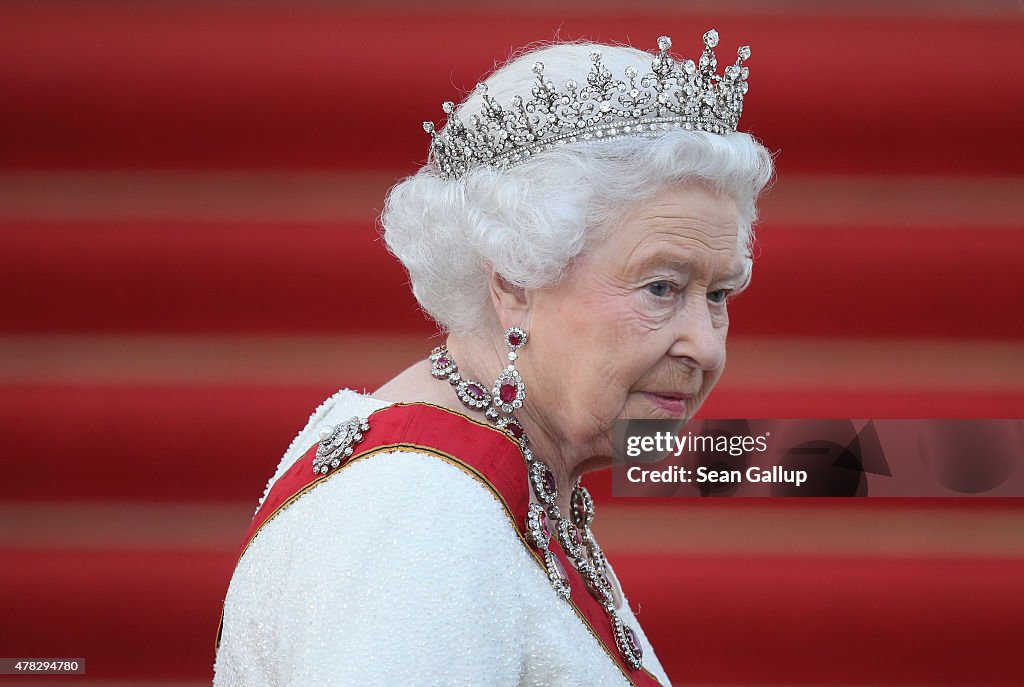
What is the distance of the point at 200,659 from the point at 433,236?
1.84m

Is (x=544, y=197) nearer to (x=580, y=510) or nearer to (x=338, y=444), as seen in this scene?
(x=338, y=444)

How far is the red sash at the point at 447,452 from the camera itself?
4.15 feet

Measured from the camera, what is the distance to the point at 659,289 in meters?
1.43

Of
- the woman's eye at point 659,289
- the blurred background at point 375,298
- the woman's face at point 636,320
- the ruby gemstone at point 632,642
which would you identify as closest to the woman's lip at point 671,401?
the woman's face at point 636,320

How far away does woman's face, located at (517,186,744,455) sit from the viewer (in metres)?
1.40

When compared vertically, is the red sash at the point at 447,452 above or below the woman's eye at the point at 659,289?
below

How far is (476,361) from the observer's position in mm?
1515

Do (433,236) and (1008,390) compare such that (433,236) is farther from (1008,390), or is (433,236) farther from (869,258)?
(1008,390)

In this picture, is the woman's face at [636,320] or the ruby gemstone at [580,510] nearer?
the woman's face at [636,320]

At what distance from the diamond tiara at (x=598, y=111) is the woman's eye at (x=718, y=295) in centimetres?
24

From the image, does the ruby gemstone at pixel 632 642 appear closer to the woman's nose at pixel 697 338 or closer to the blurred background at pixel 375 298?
the woman's nose at pixel 697 338

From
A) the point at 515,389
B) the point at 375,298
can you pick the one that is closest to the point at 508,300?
the point at 515,389

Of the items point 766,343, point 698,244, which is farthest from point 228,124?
point 698,244

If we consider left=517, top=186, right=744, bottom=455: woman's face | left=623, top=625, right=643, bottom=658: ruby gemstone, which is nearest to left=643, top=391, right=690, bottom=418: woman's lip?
left=517, top=186, right=744, bottom=455: woman's face
